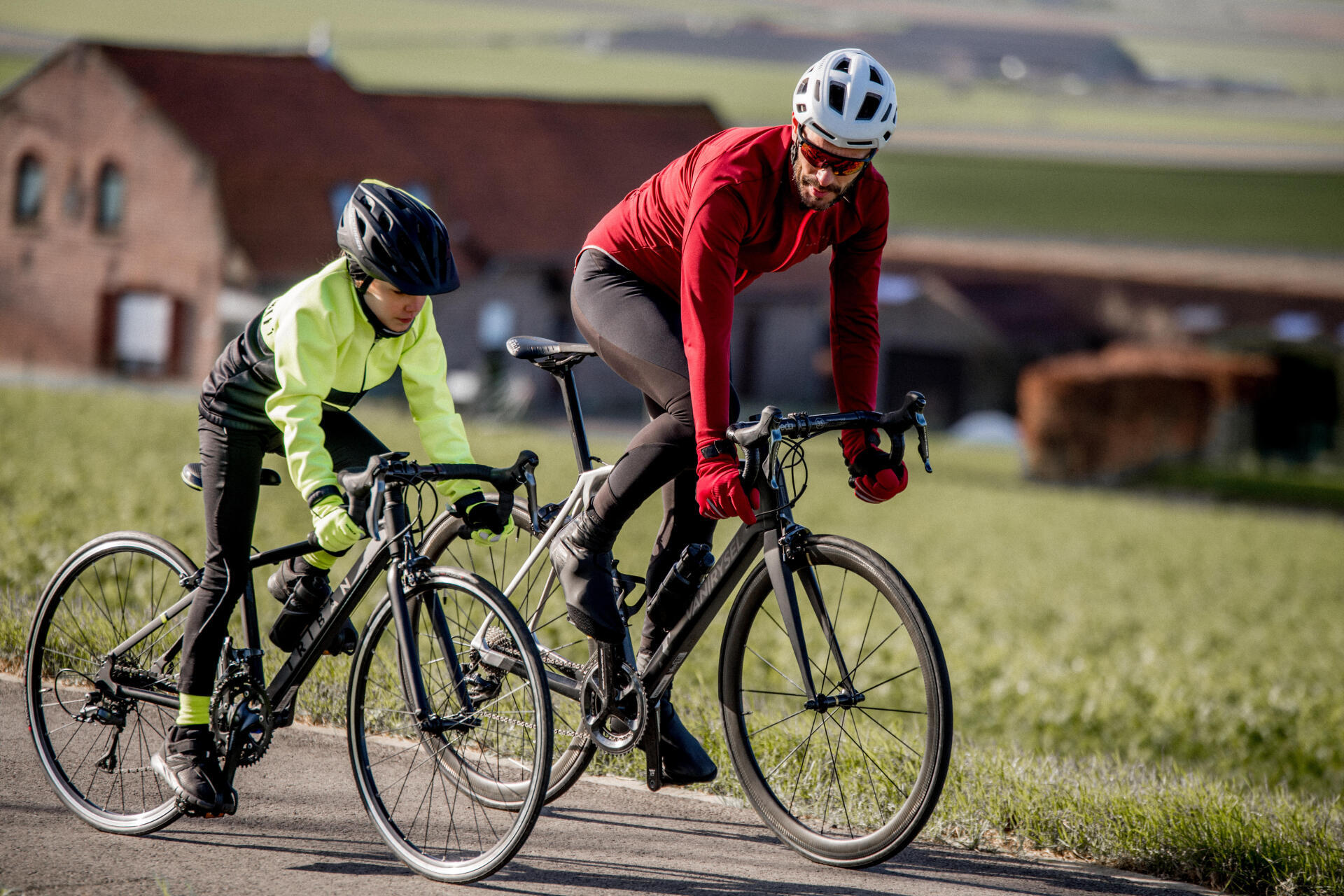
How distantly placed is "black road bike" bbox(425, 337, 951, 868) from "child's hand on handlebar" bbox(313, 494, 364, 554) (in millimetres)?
621

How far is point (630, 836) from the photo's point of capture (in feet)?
12.6

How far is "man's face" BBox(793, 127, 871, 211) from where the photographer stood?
3484 millimetres

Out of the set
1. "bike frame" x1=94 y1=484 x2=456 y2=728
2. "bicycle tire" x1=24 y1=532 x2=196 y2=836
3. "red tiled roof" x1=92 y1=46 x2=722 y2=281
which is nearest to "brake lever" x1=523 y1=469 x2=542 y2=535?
"bike frame" x1=94 y1=484 x2=456 y2=728

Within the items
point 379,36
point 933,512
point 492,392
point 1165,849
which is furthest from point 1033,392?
point 1165,849

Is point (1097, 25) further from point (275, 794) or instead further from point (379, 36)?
point (275, 794)

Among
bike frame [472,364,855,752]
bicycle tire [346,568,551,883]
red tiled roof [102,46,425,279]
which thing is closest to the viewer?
bicycle tire [346,568,551,883]

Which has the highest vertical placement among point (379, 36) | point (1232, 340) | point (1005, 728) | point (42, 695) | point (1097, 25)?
point (1097, 25)

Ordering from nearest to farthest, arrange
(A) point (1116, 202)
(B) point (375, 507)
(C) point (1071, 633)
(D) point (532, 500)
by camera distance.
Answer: (B) point (375, 507) → (D) point (532, 500) → (C) point (1071, 633) → (A) point (1116, 202)

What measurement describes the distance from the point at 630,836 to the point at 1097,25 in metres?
65.1

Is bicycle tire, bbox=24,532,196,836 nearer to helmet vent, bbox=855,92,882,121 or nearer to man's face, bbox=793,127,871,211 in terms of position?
man's face, bbox=793,127,871,211

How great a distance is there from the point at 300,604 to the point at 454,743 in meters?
0.64

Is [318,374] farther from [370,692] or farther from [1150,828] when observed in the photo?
[1150,828]

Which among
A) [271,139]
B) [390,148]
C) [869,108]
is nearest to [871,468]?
[869,108]

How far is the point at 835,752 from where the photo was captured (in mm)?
4043
